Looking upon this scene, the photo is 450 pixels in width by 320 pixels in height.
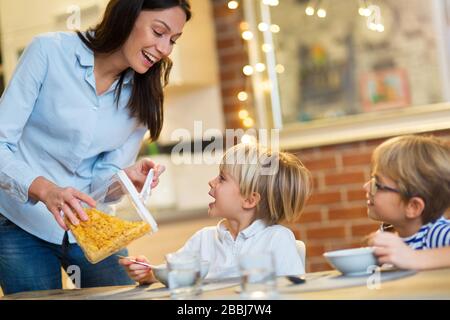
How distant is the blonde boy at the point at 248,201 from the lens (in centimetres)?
126

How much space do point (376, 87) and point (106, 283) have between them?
1183 millimetres

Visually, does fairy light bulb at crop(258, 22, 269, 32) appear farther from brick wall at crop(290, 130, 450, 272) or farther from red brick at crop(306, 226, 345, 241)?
red brick at crop(306, 226, 345, 241)

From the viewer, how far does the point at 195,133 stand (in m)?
2.67

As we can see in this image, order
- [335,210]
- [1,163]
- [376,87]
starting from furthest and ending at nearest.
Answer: [376,87] < [335,210] < [1,163]

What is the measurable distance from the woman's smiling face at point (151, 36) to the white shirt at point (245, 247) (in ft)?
1.08

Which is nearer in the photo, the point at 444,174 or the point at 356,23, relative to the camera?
the point at 444,174

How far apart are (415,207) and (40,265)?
73cm

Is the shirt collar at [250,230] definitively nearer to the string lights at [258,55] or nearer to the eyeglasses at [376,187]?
the eyeglasses at [376,187]

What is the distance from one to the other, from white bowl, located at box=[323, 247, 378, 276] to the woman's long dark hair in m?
0.59

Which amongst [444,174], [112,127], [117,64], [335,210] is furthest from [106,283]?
[444,174]

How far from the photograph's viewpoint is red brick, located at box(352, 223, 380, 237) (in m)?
1.34

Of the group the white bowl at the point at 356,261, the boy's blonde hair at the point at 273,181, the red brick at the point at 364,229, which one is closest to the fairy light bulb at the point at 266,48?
the red brick at the point at 364,229

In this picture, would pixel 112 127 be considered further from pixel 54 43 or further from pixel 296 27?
pixel 296 27

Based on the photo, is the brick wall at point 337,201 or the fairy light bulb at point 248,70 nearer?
the brick wall at point 337,201
